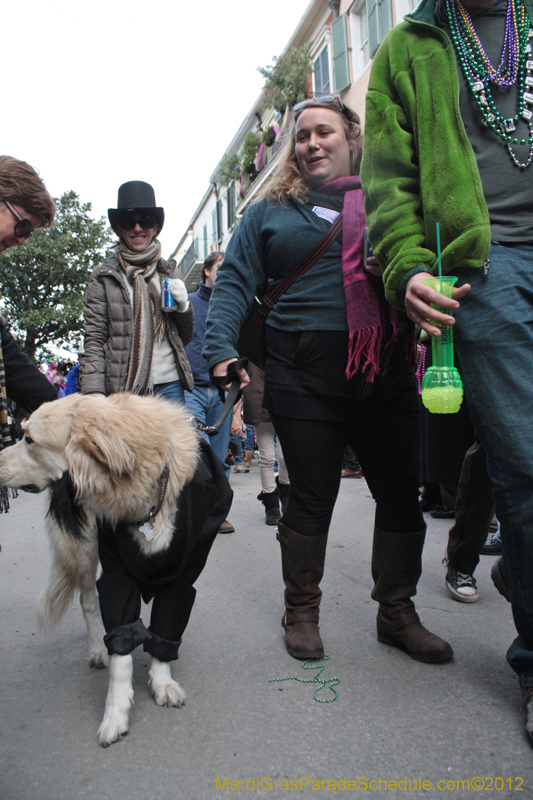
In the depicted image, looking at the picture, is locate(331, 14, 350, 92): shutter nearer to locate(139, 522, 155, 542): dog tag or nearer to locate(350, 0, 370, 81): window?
locate(350, 0, 370, 81): window

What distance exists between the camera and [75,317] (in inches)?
1069

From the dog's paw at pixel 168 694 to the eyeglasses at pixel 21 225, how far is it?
1765mm

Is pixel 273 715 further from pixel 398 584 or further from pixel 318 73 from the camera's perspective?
pixel 318 73

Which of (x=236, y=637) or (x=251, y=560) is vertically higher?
(x=236, y=637)

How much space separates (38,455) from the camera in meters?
2.07

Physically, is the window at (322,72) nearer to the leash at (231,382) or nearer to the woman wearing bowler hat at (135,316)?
the woman wearing bowler hat at (135,316)

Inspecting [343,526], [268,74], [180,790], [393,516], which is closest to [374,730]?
[180,790]

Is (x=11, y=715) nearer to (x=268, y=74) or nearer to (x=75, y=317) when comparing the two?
(x=268, y=74)

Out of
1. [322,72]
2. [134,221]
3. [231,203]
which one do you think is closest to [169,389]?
[134,221]

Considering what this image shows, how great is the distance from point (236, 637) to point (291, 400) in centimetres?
115

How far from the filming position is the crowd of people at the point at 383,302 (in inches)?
69.1

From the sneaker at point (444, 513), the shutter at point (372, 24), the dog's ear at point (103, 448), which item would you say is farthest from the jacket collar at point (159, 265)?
the shutter at point (372, 24)

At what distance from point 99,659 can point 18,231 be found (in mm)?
Result: 1788

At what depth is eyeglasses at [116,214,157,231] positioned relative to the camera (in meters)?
3.65
